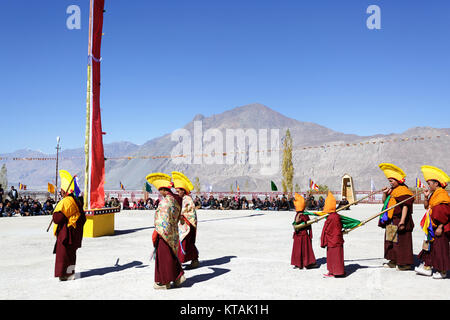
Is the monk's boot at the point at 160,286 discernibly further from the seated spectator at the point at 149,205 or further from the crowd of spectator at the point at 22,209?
the seated spectator at the point at 149,205

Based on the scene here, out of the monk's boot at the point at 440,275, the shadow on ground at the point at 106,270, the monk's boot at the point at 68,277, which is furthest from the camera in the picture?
the shadow on ground at the point at 106,270

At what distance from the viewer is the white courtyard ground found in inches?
235

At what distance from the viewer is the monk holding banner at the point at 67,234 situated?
691 cm

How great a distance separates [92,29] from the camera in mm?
13172

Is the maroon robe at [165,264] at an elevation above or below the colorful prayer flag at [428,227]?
below

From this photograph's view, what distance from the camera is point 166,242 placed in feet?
20.7

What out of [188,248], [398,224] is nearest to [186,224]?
[188,248]

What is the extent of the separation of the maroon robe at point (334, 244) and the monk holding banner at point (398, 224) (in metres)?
1.24

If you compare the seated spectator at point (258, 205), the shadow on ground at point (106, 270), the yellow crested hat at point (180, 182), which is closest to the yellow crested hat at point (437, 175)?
the yellow crested hat at point (180, 182)

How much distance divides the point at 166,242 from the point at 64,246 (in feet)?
6.91

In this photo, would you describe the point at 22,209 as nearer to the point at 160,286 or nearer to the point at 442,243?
the point at 160,286

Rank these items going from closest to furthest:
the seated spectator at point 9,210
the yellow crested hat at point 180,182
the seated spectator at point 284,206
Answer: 1. the yellow crested hat at point 180,182
2. the seated spectator at point 9,210
3. the seated spectator at point 284,206

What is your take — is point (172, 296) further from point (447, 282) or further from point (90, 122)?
point (90, 122)

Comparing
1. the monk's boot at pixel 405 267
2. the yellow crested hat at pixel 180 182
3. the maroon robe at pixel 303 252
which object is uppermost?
the yellow crested hat at pixel 180 182
